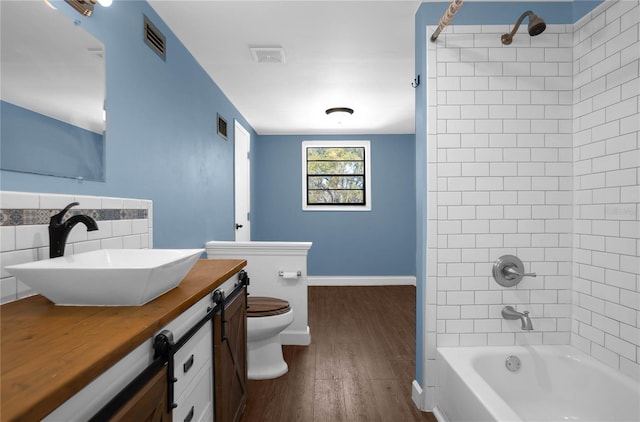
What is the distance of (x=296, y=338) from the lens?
119 inches

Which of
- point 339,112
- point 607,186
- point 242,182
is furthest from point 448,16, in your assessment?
point 242,182

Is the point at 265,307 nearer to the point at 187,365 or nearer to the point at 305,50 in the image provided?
the point at 187,365

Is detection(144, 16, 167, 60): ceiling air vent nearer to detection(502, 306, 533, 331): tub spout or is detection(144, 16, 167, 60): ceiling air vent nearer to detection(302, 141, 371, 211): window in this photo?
detection(502, 306, 533, 331): tub spout

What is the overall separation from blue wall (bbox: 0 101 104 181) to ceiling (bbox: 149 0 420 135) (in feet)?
3.71

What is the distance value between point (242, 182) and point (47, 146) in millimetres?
3196

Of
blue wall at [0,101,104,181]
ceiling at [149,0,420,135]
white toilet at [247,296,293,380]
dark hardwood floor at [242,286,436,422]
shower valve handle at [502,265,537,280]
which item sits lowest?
dark hardwood floor at [242,286,436,422]

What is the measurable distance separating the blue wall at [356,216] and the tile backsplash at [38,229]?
3.76 m

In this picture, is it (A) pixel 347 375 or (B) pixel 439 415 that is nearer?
(B) pixel 439 415

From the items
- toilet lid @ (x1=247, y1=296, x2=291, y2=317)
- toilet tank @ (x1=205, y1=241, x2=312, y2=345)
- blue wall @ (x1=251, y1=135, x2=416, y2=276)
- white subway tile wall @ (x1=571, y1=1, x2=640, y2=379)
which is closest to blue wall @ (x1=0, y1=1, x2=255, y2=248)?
toilet tank @ (x1=205, y1=241, x2=312, y2=345)

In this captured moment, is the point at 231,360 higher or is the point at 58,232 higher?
the point at 58,232

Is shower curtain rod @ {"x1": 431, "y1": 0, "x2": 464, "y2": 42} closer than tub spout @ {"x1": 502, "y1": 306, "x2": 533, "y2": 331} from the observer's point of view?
Yes

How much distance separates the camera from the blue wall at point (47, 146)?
1.09 meters

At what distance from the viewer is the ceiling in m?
2.12

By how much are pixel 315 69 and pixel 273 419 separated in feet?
8.71
